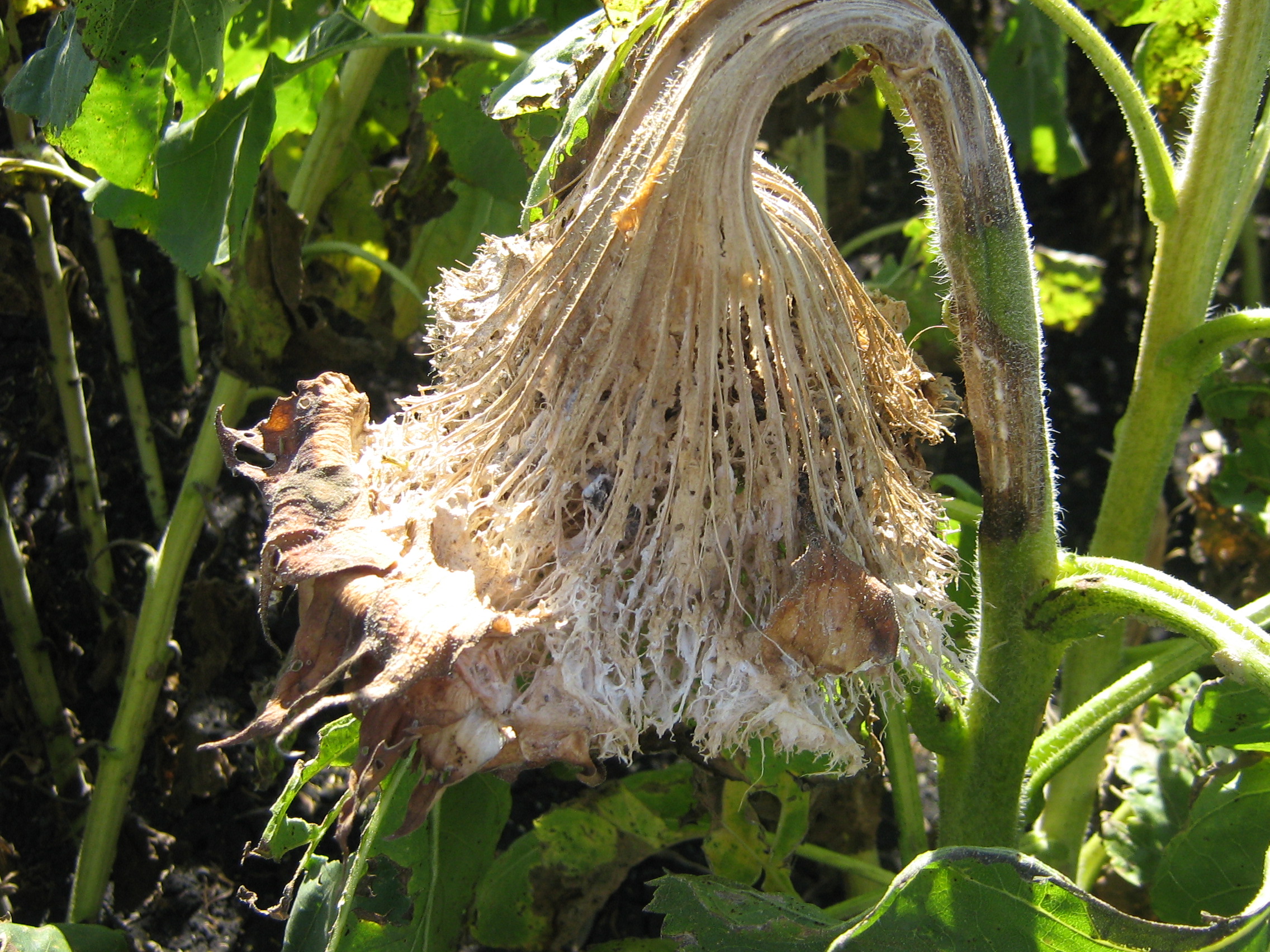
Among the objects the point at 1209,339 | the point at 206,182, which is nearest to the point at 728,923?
the point at 1209,339

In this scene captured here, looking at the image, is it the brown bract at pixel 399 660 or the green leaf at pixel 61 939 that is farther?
the green leaf at pixel 61 939

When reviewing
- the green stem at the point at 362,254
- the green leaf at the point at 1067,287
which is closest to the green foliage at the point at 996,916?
the green stem at the point at 362,254

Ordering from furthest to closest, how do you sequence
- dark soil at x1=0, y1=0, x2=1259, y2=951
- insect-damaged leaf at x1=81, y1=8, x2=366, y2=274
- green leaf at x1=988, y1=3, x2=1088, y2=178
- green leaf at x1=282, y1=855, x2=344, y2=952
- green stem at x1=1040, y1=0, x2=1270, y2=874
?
green leaf at x1=988, y1=3, x2=1088, y2=178 → dark soil at x1=0, y1=0, x2=1259, y2=951 → insect-damaged leaf at x1=81, y1=8, x2=366, y2=274 → green leaf at x1=282, y1=855, x2=344, y2=952 → green stem at x1=1040, y1=0, x2=1270, y2=874

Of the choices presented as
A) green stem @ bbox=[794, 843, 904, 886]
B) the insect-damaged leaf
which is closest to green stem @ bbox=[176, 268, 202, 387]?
the insect-damaged leaf

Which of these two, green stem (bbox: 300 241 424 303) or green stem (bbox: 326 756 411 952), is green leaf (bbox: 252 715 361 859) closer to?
green stem (bbox: 326 756 411 952)

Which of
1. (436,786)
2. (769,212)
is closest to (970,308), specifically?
(769,212)

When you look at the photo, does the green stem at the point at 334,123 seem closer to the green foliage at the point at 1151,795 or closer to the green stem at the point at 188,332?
the green stem at the point at 188,332

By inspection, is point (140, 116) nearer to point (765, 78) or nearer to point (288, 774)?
point (765, 78)
